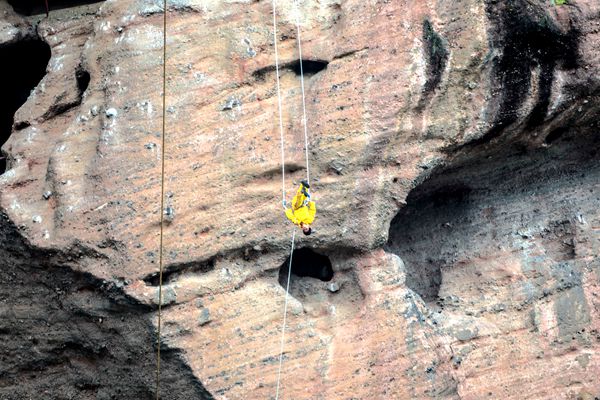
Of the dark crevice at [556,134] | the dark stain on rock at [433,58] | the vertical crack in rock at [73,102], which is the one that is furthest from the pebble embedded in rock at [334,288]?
the vertical crack in rock at [73,102]

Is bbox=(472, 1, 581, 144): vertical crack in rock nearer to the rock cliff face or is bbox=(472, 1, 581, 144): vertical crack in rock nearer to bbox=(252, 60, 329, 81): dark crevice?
the rock cliff face

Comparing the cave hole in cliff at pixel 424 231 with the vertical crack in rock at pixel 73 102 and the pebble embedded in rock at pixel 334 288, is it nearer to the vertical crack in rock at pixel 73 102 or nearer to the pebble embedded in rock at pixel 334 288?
the pebble embedded in rock at pixel 334 288

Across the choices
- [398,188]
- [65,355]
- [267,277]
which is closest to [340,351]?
[267,277]

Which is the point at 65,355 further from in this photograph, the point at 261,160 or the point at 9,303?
the point at 261,160

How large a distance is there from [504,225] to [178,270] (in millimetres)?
2826

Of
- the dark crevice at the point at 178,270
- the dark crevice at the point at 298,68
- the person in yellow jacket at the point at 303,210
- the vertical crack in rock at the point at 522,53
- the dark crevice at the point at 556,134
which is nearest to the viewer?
the person in yellow jacket at the point at 303,210

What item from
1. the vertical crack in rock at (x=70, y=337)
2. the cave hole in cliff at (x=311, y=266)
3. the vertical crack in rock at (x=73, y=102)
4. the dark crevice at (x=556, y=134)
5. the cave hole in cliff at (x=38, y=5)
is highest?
the cave hole in cliff at (x=38, y=5)

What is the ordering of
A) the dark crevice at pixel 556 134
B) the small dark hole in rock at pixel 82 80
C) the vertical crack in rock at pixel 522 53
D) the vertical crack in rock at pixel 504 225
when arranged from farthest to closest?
the vertical crack in rock at pixel 504 225 → the dark crevice at pixel 556 134 → the small dark hole in rock at pixel 82 80 → the vertical crack in rock at pixel 522 53

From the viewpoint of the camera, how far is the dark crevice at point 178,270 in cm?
704

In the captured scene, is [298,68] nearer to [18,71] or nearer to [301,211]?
[301,211]

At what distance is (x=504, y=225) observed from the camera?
8227 millimetres

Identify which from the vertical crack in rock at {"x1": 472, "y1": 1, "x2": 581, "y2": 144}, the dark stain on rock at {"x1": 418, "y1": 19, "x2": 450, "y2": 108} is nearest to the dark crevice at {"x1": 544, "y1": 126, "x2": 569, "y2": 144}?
the vertical crack in rock at {"x1": 472, "y1": 1, "x2": 581, "y2": 144}

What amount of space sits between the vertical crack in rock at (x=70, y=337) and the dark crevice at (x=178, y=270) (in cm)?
20

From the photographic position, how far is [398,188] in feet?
23.9
